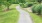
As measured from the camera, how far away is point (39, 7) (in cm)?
1720

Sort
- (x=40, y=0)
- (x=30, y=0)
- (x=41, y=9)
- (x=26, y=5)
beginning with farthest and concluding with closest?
(x=30, y=0) → (x=26, y=5) → (x=40, y=0) → (x=41, y=9)

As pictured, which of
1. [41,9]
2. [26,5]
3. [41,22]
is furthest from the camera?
[26,5]

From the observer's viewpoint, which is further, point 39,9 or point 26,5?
point 26,5

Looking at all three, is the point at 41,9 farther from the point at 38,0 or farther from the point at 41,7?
the point at 38,0

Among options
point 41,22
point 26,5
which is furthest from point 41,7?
point 26,5

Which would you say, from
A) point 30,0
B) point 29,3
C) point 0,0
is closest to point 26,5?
point 29,3

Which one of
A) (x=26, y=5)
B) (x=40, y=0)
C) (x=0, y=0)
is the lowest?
(x=26, y=5)

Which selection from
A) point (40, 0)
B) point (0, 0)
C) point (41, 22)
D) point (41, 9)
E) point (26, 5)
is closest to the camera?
point (41, 22)

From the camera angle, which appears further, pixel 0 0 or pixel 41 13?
pixel 41 13

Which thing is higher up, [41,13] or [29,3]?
[41,13]

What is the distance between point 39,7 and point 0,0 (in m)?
6.06

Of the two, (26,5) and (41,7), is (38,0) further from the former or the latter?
(41,7)

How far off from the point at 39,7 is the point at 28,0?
25.6 meters

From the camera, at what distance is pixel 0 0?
45.9 ft
